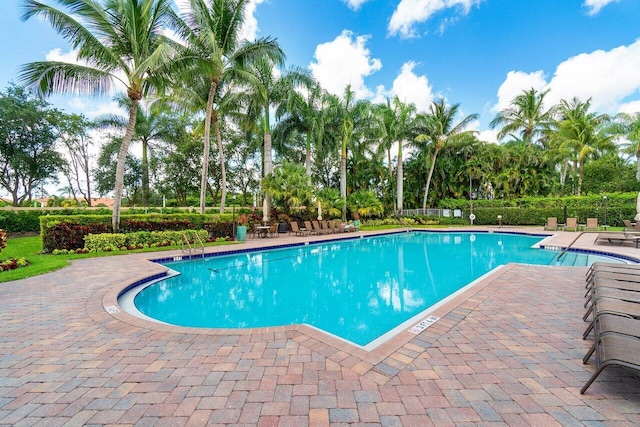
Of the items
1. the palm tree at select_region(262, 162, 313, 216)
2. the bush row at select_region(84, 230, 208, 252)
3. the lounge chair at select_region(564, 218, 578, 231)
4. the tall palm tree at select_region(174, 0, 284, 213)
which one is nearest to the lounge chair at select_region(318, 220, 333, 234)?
the palm tree at select_region(262, 162, 313, 216)

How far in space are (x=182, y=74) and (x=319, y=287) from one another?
10.4m

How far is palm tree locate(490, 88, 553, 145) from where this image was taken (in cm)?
2531

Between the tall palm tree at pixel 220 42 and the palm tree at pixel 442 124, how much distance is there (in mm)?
15463

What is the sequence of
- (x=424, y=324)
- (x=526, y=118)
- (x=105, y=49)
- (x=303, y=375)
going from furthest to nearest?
1. (x=526, y=118)
2. (x=105, y=49)
3. (x=424, y=324)
4. (x=303, y=375)

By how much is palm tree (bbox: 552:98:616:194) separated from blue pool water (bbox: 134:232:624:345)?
15.9m

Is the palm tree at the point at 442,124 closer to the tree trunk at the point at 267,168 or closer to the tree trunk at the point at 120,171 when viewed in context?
the tree trunk at the point at 267,168

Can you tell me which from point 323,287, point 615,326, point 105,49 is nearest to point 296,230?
point 323,287

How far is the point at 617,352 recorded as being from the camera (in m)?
2.06

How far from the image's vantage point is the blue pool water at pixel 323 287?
4879 mm

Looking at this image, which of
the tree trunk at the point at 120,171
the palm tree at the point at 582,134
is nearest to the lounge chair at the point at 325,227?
the tree trunk at the point at 120,171

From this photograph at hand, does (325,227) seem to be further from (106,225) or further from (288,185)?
(106,225)

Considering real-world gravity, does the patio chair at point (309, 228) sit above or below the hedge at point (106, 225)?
below

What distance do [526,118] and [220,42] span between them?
27.0 meters

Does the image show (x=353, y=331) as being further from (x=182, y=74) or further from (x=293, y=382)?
(x=182, y=74)
